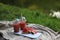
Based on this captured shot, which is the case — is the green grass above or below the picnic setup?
below

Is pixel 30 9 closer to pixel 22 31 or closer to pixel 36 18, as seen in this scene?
pixel 36 18

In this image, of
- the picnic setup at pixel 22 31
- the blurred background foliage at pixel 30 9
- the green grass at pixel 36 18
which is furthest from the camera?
the blurred background foliage at pixel 30 9

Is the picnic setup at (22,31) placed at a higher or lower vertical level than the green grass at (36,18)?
higher

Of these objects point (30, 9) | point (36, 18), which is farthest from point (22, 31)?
point (30, 9)

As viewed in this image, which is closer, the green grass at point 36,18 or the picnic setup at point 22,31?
the picnic setup at point 22,31

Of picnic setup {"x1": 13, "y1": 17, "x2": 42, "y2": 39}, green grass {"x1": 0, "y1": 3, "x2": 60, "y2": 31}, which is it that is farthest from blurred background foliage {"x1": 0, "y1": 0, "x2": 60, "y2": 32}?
picnic setup {"x1": 13, "y1": 17, "x2": 42, "y2": 39}

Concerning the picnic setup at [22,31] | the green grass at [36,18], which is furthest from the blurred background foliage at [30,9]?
the picnic setup at [22,31]

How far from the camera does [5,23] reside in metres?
4.04

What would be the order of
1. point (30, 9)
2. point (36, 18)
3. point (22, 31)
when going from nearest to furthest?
point (22, 31) → point (36, 18) → point (30, 9)

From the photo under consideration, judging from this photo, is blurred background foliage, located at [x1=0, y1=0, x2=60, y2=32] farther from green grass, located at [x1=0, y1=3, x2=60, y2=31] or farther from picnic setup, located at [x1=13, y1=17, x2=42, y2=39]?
picnic setup, located at [x1=13, y1=17, x2=42, y2=39]

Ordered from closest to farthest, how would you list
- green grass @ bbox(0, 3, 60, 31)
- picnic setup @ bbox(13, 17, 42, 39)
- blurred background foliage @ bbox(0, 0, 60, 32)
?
picnic setup @ bbox(13, 17, 42, 39), green grass @ bbox(0, 3, 60, 31), blurred background foliage @ bbox(0, 0, 60, 32)

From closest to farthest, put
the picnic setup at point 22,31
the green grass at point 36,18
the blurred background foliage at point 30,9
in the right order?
the picnic setup at point 22,31 < the green grass at point 36,18 < the blurred background foliage at point 30,9

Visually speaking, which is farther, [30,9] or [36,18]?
[30,9]

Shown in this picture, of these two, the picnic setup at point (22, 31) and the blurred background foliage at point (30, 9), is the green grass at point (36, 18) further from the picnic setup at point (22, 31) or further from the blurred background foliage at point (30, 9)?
the picnic setup at point (22, 31)
